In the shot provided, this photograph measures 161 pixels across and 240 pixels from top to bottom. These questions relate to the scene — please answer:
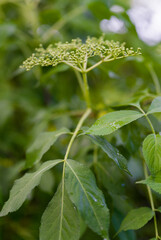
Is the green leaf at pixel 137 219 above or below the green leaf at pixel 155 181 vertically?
below

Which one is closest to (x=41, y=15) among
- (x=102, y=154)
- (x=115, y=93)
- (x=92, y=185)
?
(x=115, y=93)

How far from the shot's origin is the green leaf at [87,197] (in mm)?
402

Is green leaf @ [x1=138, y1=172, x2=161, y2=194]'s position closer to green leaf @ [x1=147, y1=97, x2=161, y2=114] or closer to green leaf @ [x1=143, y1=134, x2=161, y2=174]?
green leaf @ [x1=143, y1=134, x2=161, y2=174]

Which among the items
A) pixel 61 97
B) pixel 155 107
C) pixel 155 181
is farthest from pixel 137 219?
pixel 61 97

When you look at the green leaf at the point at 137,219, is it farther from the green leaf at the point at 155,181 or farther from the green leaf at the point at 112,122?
the green leaf at the point at 112,122

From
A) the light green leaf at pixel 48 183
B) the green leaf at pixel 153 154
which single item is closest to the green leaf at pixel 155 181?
the green leaf at pixel 153 154

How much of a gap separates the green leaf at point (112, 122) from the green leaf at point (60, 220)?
122mm

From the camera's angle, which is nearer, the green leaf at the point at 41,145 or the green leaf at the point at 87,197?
the green leaf at the point at 87,197

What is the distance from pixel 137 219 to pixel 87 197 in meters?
0.12

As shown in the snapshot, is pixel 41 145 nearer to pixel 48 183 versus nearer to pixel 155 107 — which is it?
pixel 48 183

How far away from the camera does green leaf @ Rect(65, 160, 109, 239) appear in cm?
40

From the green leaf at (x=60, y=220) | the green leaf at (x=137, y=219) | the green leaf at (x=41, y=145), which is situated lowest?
the green leaf at (x=137, y=219)

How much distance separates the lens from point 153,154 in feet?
1.40

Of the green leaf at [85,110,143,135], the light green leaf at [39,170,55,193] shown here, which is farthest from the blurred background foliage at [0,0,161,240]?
the green leaf at [85,110,143,135]
